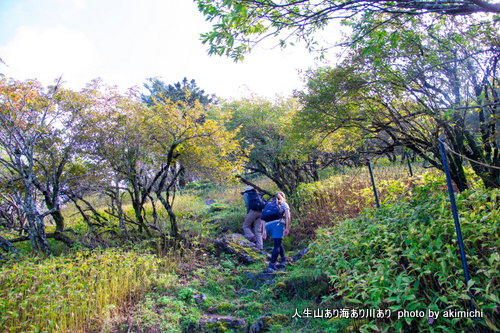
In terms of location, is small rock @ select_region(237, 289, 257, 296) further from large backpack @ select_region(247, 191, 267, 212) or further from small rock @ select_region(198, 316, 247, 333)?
large backpack @ select_region(247, 191, 267, 212)

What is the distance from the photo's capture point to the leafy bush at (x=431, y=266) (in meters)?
2.20

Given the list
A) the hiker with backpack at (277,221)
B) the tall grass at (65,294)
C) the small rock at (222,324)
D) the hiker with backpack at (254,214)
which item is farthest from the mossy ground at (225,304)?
the hiker with backpack at (254,214)

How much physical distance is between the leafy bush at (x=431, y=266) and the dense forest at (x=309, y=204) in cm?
2

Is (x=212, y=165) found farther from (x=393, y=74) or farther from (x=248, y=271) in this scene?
(x=393, y=74)

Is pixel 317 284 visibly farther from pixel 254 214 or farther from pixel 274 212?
pixel 254 214

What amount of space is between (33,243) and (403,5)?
257 inches

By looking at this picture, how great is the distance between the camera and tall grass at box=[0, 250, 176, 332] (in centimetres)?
283

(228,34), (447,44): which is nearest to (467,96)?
(447,44)

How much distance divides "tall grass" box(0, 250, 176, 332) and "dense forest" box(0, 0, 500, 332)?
0.03 meters

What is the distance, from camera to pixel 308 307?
11.6 feet

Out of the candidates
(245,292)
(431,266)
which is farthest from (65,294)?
(431,266)

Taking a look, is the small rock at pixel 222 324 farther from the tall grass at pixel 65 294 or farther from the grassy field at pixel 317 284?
the tall grass at pixel 65 294

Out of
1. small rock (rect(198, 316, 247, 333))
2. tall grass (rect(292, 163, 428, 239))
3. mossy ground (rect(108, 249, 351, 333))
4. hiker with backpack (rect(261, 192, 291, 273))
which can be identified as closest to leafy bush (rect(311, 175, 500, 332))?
mossy ground (rect(108, 249, 351, 333))

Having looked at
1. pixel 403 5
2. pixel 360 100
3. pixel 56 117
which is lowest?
pixel 360 100
